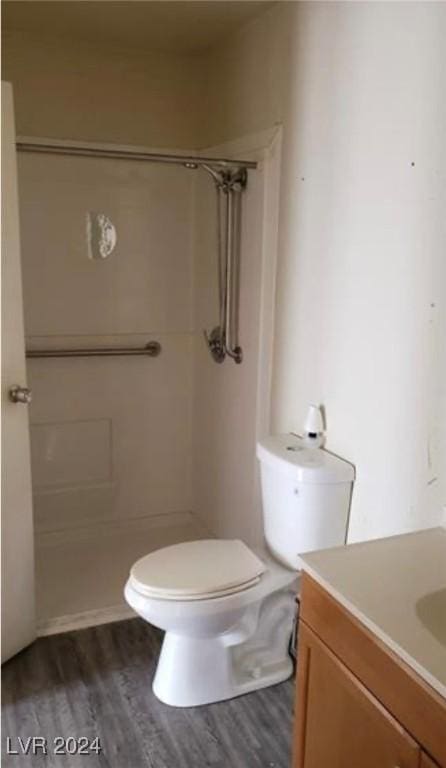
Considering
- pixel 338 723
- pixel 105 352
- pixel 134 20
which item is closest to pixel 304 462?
pixel 338 723

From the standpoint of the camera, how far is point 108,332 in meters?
3.07

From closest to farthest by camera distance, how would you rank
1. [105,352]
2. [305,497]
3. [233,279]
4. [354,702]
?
[354,702]
[305,497]
[233,279]
[105,352]

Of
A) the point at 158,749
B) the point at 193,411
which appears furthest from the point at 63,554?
the point at 158,749

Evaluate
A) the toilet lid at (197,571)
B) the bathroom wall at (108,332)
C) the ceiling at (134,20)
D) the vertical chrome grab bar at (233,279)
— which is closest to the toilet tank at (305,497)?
the toilet lid at (197,571)

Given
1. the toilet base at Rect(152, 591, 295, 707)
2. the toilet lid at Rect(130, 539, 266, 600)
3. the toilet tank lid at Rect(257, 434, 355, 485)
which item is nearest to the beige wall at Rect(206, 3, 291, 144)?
the toilet tank lid at Rect(257, 434, 355, 485)

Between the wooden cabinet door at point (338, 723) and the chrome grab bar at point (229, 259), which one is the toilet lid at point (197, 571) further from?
the chrome grab bar at point (229, 259)

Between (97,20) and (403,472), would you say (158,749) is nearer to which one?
(403,472)

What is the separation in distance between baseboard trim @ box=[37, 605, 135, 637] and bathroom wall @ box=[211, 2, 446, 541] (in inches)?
37.8

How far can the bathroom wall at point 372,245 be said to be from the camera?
1.65 m

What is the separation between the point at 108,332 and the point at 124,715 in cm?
167

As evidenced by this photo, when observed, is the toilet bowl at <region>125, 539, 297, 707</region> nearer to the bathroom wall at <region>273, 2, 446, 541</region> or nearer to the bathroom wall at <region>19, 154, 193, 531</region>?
the bathroom wall at <region>273, 2, 446, 541</region>

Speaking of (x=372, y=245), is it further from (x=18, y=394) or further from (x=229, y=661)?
(x=229, y=661)

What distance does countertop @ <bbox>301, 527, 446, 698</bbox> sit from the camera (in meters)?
1.09

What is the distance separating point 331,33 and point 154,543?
2294 mm
